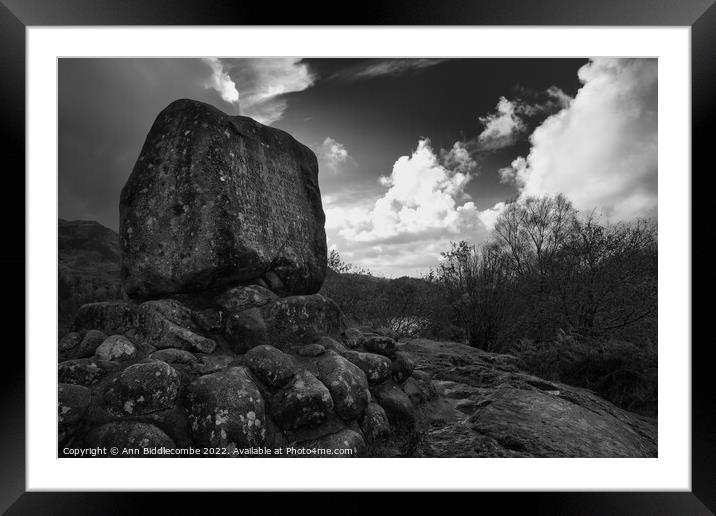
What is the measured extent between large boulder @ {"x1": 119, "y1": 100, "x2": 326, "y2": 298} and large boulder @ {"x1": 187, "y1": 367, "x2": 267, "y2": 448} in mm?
1247

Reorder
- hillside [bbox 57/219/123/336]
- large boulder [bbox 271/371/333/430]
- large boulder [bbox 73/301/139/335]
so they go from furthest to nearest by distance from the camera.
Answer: hillside [bbox 57/219/123/336], large boulder [bbox 73/301/139/335], large boulder [bbox 271/371/333/430]

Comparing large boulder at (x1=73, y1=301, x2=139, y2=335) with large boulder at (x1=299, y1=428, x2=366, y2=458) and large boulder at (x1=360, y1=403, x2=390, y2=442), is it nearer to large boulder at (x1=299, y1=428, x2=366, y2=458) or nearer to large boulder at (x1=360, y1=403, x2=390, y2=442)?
large boulder at (x1=299, y1=428, x2=366, y2=458)

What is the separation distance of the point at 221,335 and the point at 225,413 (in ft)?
3.74

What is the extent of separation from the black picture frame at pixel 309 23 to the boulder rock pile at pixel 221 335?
1.53 feet

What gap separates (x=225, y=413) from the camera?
2703 millimetres

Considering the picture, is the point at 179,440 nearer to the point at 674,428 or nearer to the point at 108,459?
the point at 108,459

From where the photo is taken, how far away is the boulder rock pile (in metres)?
2.69

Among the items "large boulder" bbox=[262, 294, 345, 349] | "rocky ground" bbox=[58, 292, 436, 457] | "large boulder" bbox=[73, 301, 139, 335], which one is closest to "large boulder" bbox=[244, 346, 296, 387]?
"rocky ground" bbox=[58, 292, 436, 457]

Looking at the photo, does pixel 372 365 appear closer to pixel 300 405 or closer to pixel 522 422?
pixel 300 405

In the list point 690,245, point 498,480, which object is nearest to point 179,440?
point 498,480

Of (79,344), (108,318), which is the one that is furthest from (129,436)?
(108,318)

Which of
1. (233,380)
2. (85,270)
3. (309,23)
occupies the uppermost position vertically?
(309,23)

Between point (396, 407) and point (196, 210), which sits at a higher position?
point (196, 210)

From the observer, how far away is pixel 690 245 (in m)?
2.84
